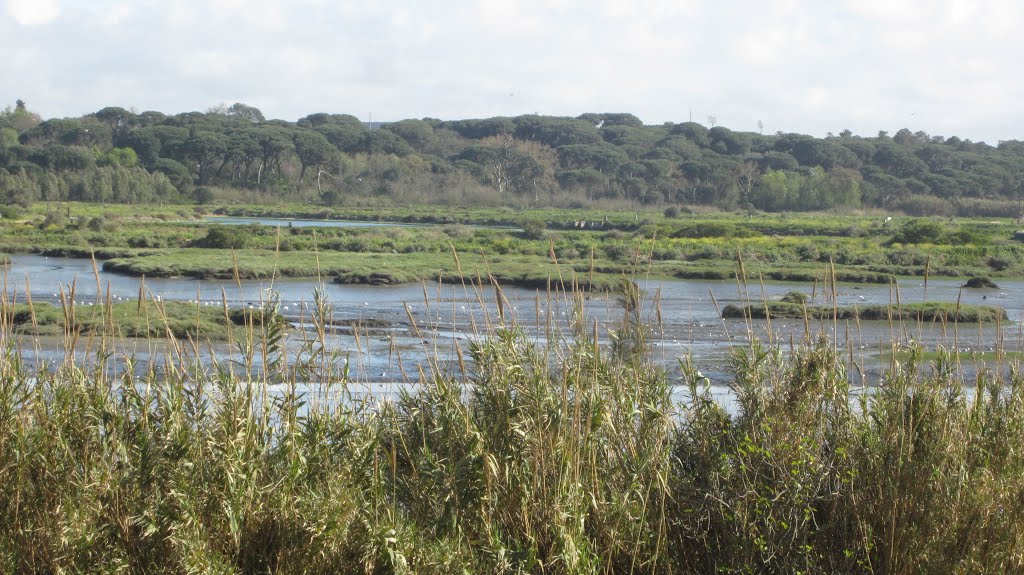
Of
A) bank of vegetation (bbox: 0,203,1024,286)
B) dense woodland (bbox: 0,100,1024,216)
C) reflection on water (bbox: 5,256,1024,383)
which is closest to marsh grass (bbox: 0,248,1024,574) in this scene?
reflection on water (bbox: 5,256,1024,383)

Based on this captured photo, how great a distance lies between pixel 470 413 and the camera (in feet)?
16.4

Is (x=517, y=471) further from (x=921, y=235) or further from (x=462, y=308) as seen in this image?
(x=921, y=235)

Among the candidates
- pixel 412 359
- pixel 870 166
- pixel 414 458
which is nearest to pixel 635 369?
pixel 414 458

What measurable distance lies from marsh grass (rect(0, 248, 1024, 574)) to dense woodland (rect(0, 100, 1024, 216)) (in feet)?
214

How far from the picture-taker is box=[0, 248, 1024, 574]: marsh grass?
15.1 ft

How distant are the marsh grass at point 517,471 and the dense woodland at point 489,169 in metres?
65.4

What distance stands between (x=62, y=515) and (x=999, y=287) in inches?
1313

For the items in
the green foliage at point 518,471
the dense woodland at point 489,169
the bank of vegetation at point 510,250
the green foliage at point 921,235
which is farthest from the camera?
the dense woodland at point 489,169

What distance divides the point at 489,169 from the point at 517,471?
9039 centimetres

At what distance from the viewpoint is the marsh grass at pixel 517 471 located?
4609mm

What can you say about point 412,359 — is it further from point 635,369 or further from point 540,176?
point 540,176

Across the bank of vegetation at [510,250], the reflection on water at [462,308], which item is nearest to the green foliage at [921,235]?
the bank of vegetation at [510,250]

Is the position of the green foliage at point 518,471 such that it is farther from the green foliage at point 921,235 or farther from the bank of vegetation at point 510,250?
the green foliage at point 921,235

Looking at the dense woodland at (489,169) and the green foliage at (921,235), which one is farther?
the dense woodland at (489,169)
